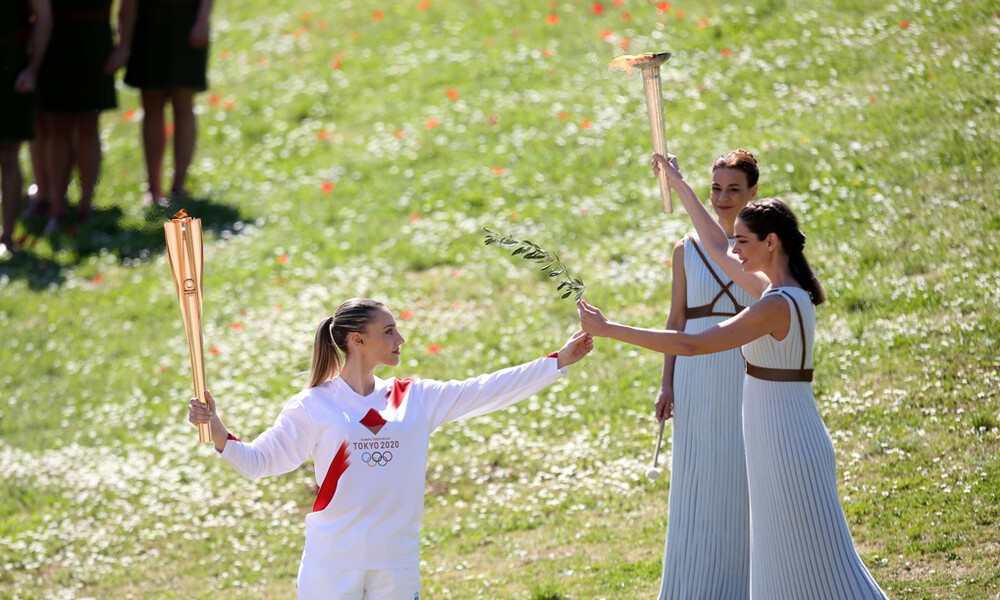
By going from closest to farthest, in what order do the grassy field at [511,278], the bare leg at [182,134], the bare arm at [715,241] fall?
the bare arm at [715,241] < the grassy field at [511,278] < the bare leg at [182,134]

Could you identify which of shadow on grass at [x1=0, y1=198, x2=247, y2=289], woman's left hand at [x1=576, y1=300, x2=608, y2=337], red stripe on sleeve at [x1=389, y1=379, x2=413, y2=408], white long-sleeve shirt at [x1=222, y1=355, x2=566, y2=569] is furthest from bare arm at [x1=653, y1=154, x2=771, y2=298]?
shadow on grass at [x1=0, y1=198, x2=247, y2=289]

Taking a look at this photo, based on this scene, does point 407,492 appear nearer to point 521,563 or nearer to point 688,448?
point 688,448

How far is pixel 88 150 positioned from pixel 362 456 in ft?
32.1

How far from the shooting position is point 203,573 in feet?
26.0

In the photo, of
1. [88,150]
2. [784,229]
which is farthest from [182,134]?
[784,229]

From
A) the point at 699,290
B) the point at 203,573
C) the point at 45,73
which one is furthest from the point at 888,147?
the point at 45,73

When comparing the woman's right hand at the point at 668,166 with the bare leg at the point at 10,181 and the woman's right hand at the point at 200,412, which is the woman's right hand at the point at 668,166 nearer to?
the woman's right hand at the point at 200,412

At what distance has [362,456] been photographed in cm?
482

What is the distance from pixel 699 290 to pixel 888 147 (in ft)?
18.0

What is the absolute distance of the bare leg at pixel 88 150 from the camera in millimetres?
13227

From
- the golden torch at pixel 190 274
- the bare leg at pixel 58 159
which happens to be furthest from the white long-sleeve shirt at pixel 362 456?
the bare leg at pixel 58 159

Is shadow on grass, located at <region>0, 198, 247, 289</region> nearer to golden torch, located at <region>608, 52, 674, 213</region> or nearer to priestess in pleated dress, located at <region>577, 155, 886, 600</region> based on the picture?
golden torch, located at <region>608, 52, 674, 213</region>

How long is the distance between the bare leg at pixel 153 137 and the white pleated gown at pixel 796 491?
33.0ft

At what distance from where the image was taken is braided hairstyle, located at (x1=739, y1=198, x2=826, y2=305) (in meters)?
4.76
